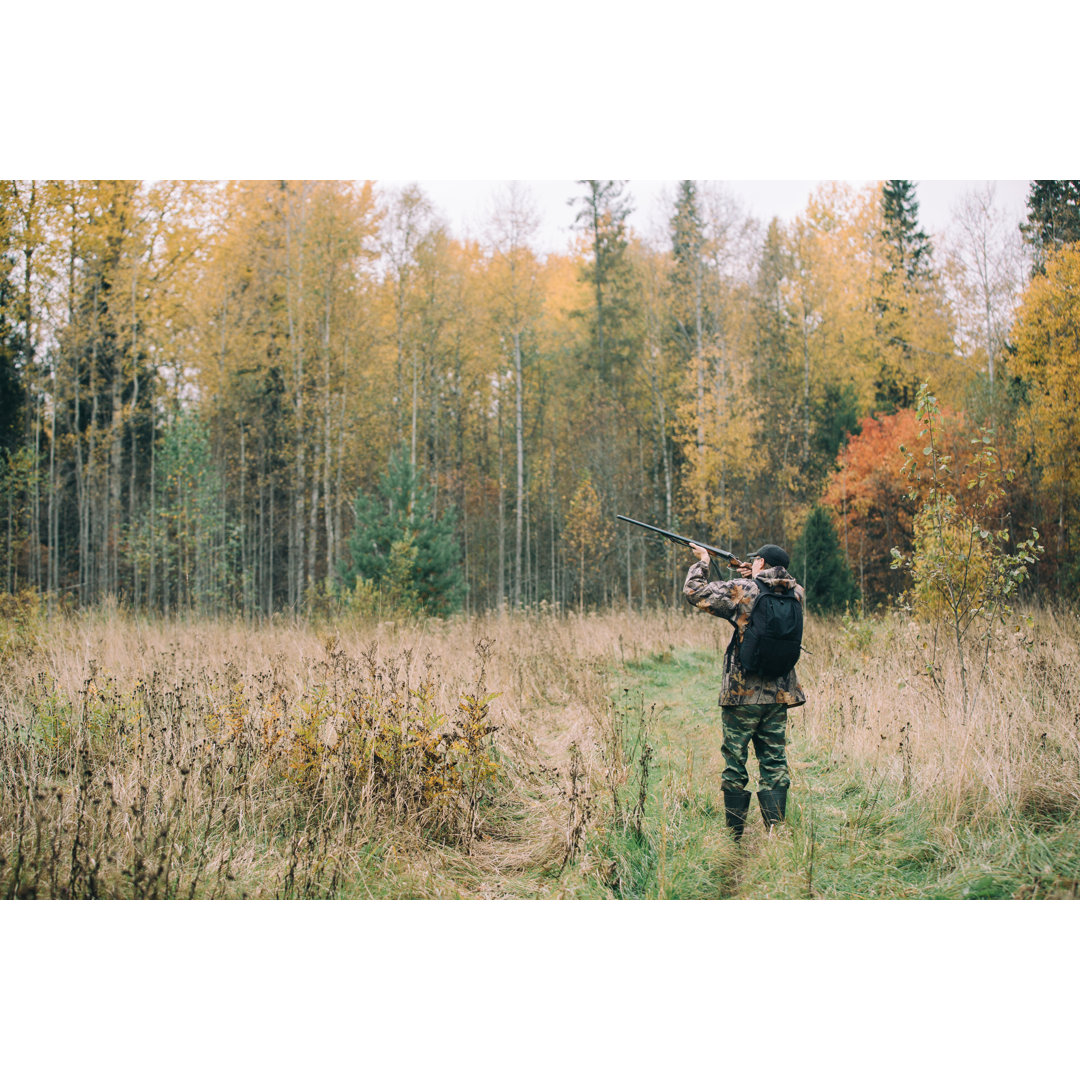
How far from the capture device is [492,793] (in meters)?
4.34

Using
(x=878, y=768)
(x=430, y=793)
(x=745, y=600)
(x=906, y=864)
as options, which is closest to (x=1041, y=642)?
(x=878, y=768)

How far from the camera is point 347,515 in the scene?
20.6 m

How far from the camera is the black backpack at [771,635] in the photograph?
150 inches

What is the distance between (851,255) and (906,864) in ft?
56.4

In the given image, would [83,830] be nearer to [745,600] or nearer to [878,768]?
[745,600]

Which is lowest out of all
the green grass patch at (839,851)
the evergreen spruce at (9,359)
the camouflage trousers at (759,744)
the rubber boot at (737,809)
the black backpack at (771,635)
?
the green grass patch at (839,851)

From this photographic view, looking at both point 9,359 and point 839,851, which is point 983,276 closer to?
point 839,851

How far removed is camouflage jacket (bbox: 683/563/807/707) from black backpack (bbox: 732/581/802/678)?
40 millimetres

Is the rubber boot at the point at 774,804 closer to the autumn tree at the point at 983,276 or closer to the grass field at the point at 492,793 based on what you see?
the grass field at the point at 492,793

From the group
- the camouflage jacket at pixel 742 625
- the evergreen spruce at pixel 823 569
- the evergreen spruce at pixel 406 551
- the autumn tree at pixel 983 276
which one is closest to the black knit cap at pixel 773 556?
the camouflage jacket at pixel 742 625

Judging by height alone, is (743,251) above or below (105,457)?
above

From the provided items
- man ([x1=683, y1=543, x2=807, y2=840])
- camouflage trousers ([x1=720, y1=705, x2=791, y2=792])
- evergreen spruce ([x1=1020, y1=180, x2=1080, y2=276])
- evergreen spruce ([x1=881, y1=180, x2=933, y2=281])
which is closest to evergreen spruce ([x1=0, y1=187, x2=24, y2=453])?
man ([x1=683, y1=543, x2=807, y2=840])

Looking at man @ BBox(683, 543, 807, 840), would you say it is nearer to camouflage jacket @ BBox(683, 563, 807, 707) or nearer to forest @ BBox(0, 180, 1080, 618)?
camouflage jacket @ BBox(683, 563, 807, 707)

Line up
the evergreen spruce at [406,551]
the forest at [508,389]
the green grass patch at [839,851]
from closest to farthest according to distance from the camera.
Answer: the green grass patch at [839,851]
the forest at [508,389]
the evergreen spruce at [406,551]
